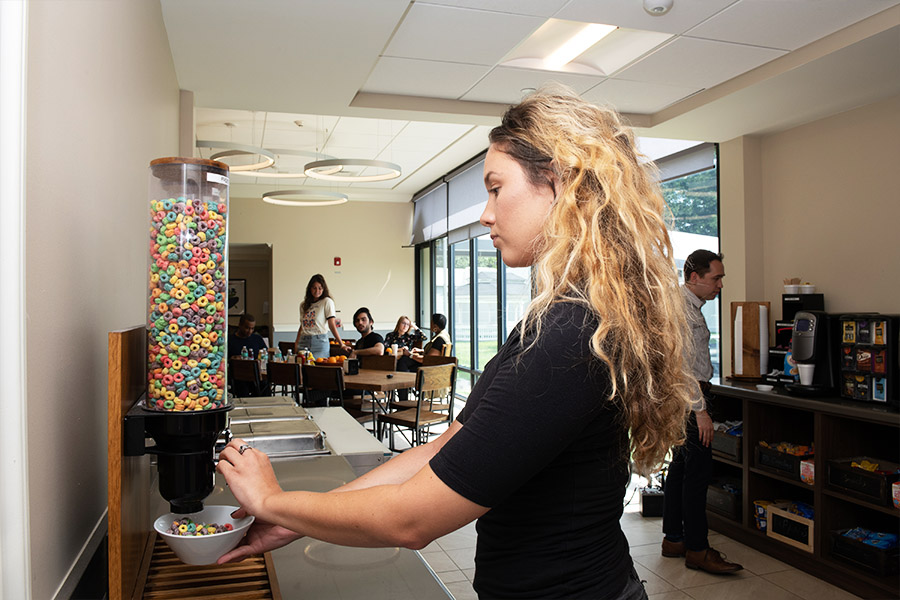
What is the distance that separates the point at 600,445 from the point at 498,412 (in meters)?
0.22

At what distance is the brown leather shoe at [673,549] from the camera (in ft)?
12.7

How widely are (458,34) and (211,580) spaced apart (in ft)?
9.25

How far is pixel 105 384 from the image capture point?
1510 mm

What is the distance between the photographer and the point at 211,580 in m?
1.30

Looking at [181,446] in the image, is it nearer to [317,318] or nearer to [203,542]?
[203,542]

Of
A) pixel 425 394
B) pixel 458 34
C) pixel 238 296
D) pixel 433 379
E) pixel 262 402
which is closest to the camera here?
pixel 262 402

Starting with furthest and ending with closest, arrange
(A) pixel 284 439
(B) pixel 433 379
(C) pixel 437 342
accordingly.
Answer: (C) pixel 437 342 < (B) pixel 433 379 < (A) pixel 284 439

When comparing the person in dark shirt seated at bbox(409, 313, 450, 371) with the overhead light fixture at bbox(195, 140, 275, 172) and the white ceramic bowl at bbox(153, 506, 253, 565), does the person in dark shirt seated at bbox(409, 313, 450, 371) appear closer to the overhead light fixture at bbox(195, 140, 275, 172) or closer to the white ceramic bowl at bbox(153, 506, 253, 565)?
the overhead light fixture at bbox(195, 140, 275, 172)

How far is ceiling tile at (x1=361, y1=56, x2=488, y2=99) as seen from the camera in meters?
3.82

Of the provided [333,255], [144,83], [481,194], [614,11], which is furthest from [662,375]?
[333,255]

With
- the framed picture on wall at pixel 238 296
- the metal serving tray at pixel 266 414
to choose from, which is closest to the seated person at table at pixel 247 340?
the metal serving tray at pixel 266 414

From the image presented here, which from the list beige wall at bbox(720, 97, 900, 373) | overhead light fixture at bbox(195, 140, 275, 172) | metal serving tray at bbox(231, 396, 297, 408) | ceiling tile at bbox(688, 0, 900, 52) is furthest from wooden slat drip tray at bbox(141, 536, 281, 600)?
overhead light fixture at bbox(195, 140, 275, 172)

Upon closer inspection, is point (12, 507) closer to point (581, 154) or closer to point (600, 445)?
point (600, 445)

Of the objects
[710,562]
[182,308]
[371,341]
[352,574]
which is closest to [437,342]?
[371,341]
